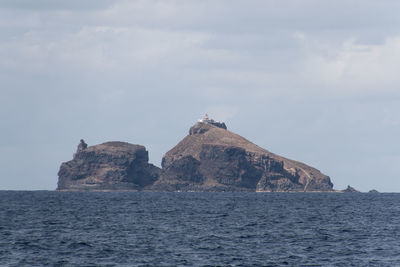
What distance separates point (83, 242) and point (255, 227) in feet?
90.6

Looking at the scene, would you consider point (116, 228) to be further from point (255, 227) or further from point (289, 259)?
point (289, 259)

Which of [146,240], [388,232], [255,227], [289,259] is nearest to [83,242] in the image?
[146,240]

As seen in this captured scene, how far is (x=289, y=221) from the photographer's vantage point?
94562 millimetres

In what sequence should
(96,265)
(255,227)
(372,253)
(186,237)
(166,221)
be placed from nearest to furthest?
1. (96,265)
2. (372,253)
3. (186,237)
4. (255,227)
5. (166,221)

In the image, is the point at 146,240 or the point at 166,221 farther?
the point at 166,221

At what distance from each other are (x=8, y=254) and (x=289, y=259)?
988 inches

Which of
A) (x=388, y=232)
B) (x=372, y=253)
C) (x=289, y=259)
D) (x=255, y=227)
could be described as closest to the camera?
(x=289, y=259)

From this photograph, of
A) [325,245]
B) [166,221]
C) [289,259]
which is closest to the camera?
[289,259]

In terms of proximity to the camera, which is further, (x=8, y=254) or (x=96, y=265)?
(x=8, y=254)

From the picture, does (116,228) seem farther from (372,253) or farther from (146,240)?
(372,253)

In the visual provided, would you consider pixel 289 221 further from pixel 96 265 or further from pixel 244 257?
pixel 96 265

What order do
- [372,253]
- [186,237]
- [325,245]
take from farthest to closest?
1. [186,237]
2. [325,245]
3. [372,253]

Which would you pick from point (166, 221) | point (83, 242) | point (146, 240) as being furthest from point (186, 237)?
point (166, 221)

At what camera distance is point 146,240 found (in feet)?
219
